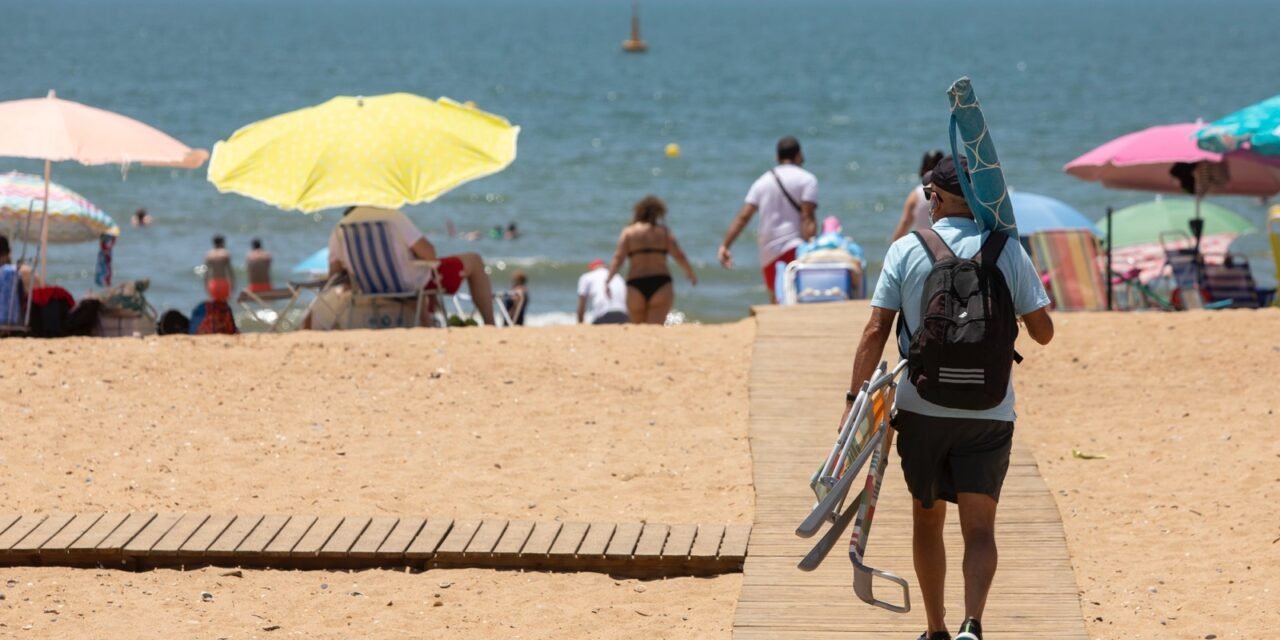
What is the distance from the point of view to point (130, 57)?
78.2 m

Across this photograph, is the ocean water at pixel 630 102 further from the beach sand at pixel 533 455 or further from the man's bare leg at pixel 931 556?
the man's bare leg at pixel 931 556

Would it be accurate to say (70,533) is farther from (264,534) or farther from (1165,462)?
(1165,462)

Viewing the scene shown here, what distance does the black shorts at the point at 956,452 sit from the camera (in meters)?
4.34

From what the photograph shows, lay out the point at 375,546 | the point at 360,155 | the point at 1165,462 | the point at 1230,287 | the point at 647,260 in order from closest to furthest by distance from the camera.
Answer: the point at 375,546 < the point at 1165,462 < the point at 360,155 < the point at 647,260 < the point at 1230,287

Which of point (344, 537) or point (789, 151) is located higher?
point (789, 151)

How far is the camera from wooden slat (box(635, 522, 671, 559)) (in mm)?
5637

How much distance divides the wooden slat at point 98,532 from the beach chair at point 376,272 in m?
4.22

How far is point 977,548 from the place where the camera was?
4.40 metres

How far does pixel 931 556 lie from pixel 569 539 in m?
1.63

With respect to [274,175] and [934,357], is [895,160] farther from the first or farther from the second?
[934,357]

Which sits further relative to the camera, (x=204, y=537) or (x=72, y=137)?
(x=72, y=137)

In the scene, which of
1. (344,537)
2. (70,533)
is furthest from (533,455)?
(70,533)

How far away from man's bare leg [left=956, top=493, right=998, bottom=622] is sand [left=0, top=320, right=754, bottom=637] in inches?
39.8

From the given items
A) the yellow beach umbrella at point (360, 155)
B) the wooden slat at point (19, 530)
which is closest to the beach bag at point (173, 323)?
the yellow beach umbrella at point (360, 155)
